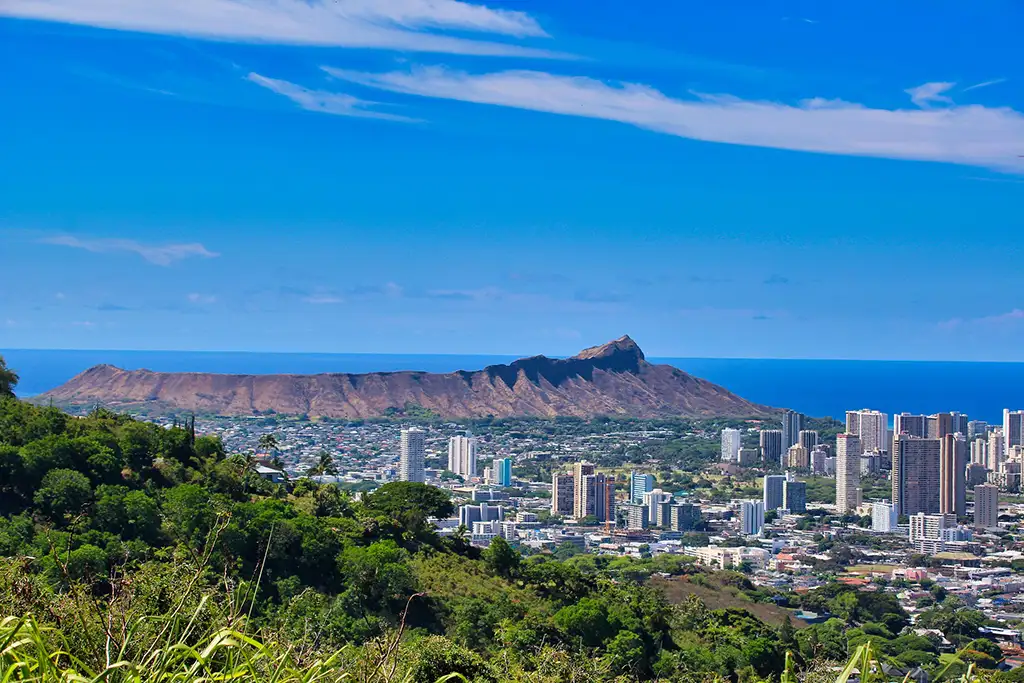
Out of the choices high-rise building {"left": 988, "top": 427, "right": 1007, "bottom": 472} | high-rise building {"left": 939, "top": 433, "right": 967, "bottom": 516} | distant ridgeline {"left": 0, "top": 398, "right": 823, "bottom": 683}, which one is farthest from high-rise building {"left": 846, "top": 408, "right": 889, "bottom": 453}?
distant ridgeline {"left": 0, "top": 398, "right": 823, "bottom": 683}

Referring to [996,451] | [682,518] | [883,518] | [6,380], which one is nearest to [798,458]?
[996,451]

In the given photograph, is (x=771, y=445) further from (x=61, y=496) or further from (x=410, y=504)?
(x=61, y=496)

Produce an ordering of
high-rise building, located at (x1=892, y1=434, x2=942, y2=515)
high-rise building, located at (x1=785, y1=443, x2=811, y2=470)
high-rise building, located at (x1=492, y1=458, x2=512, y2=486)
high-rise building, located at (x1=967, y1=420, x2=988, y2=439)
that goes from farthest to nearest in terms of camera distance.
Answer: high-rise building, located at (x1=967, y1=420, x2=988, y2=439) < high-rise building, located at (x1=785, y1=443, x2=811, y2=470) < high-rise building, located at (x1=492, y1=458, x2=512, y2=486) < high-rise building, located at (x1=892, y1=434, x2=942, y2=515)

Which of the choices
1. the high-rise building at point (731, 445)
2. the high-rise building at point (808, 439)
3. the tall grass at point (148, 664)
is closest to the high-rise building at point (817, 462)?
the high-rise building at point (808, 439)

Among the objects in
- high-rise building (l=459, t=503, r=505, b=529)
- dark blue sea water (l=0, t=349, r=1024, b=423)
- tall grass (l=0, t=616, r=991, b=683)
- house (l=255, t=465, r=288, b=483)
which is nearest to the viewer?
tall grass (l=0, t=616, r=991, b=683)

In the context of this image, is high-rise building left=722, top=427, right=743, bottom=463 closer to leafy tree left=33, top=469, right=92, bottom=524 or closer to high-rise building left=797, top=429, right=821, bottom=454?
high-rise building left=797, top=429, right=821, bottom=454

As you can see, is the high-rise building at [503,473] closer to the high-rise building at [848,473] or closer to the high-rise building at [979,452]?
the high-rise building at [848,473]

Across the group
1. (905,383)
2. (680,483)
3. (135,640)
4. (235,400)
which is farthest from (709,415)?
(135,640)
